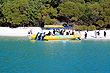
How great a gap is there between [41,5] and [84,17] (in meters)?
12.6

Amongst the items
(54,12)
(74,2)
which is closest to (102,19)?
(74,2)

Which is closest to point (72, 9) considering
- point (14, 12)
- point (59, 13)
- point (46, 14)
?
point (59, 13)

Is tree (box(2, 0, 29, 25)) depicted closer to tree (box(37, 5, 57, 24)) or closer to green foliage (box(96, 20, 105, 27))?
tree (box(37, 5, 57, 24))

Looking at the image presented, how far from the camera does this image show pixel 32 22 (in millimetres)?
61750

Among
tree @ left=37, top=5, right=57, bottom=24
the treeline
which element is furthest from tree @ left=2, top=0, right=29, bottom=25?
tree @ left=37, top=5, right=57, bottom=24

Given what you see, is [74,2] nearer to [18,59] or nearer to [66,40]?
[66,40]

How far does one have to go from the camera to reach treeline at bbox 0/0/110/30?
55406 millimetres

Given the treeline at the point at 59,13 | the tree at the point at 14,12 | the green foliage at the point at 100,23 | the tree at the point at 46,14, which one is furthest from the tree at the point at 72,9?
the tree at the point at 14,12

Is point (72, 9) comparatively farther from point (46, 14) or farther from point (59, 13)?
point (46, 14)

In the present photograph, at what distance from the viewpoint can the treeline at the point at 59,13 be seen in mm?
55406

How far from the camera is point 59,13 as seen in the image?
56719 mm

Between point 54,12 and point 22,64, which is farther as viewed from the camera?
point 54,12

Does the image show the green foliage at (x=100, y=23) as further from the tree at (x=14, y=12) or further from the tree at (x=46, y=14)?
the tree at (x=14, y=12)

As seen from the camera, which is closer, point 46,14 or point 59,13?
point 59,13
